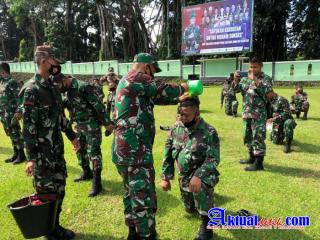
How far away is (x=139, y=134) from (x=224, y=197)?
2202 mm

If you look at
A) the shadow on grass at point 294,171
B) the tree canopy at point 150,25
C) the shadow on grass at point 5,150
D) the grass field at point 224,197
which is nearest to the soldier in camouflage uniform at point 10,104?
the grass field at point 224,197

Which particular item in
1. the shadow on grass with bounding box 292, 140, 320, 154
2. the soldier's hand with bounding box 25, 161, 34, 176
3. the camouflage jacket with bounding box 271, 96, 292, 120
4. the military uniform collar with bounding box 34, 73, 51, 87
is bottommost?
the shadow on grass with bounding box 292, 140, 320, 154

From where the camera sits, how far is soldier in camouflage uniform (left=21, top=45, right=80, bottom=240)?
12.1 ft

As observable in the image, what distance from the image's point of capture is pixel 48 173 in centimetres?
384

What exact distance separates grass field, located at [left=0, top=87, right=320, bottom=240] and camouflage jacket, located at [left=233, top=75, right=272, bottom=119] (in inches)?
41.1

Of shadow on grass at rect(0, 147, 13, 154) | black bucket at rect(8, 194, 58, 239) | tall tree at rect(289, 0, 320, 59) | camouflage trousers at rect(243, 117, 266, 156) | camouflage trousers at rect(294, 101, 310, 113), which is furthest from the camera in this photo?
tall tree at rect(289, 0, 320, 59)

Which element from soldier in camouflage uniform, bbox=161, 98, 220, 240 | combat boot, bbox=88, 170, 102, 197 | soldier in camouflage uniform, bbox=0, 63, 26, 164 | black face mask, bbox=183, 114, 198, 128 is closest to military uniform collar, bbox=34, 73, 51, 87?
soldier in camouflage uniform, bbox=161, 98, 220, 240

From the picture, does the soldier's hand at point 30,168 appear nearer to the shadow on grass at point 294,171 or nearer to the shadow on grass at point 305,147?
the shadow on grass at point 294,171

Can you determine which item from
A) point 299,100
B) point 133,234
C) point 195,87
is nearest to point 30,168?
point 133,234

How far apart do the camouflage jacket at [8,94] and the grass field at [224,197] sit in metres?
1.23

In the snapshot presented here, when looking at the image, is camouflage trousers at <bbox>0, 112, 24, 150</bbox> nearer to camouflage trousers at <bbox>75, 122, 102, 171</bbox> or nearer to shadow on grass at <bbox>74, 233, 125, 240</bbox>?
camouflage trousers at <bbox>75, 122, 102, 171</bbox>

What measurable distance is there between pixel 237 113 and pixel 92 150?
339 inches

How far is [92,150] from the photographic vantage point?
215 inches

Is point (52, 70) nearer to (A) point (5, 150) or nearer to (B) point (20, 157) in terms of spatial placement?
(B) point (20, 157)
